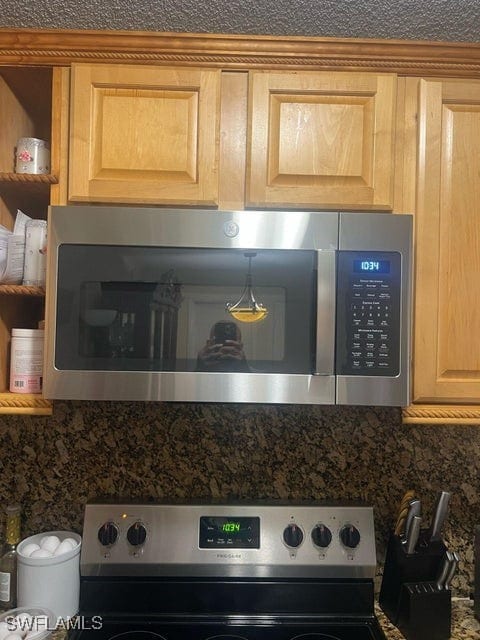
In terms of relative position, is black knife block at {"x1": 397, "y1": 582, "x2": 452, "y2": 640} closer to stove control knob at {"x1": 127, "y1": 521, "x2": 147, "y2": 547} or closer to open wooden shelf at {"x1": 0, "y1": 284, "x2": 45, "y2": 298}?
stove control knob at {"x1": 127, "y1": 521, "x2": 147, "y2": 547}

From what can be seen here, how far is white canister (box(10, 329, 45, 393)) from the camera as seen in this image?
1.14 meters

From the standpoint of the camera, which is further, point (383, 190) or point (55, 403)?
point (55, 403)

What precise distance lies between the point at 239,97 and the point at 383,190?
0.40 meters

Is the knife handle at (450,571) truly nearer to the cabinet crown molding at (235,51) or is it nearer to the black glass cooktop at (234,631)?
the black glass cooktop at (234,631)

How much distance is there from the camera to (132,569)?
1.26 metres

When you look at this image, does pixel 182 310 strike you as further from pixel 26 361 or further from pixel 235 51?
pixel 235 51

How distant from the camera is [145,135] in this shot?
110 centimetres

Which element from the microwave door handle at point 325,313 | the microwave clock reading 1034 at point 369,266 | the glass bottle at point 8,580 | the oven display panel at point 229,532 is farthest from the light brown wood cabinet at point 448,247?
the glass bottle at point 8,580

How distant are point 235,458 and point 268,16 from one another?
1159 millimetres

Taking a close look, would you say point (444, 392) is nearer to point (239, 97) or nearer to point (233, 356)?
point (233, 356)

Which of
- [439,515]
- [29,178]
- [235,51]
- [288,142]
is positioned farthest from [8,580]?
[235,51]

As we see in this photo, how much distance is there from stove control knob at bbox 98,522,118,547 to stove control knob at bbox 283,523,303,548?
1.51 ft

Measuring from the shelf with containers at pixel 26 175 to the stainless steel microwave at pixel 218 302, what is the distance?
127 mm

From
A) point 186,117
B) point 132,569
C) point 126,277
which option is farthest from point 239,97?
point 132,569
